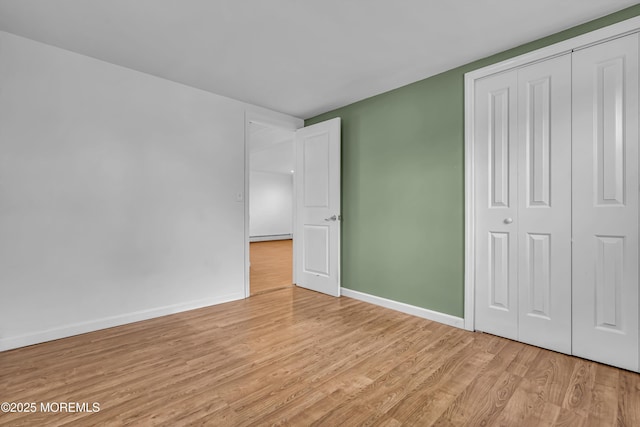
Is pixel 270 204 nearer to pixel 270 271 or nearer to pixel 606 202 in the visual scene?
pixel 270 271

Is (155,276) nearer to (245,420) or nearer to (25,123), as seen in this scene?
(25,123)

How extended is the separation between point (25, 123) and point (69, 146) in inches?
12.3

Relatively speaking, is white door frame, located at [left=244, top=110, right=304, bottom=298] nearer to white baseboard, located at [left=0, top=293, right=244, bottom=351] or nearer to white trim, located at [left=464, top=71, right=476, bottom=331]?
white baseboard, located at [left=0, top=293, right=244, bottom=351]

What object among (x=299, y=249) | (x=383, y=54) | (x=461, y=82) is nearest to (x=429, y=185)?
(x=461, y=82)

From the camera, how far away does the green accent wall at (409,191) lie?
2936 millimetres

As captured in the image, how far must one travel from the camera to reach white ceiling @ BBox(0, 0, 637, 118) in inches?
82.1

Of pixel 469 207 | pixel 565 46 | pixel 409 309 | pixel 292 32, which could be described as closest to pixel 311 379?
pixel 409 309

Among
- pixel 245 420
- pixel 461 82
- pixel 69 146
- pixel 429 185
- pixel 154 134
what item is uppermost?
pixel 461 82

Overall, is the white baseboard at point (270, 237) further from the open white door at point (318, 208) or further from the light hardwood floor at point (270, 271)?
the open white door at point (318, 208)

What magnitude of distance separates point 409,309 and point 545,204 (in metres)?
1.60


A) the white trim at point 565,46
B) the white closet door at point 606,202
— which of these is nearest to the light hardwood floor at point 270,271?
the white closet door at point 606,202

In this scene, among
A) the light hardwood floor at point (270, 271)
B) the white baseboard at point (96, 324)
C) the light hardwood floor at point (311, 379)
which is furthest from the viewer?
the light hardwood floor at point (270, 271)

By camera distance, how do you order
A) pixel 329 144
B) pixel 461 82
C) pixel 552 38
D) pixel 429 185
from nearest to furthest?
pixel 552 38 → pixel 461 82 → pixel 429 185 → pixel 329 144

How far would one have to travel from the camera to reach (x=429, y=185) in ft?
10.3
